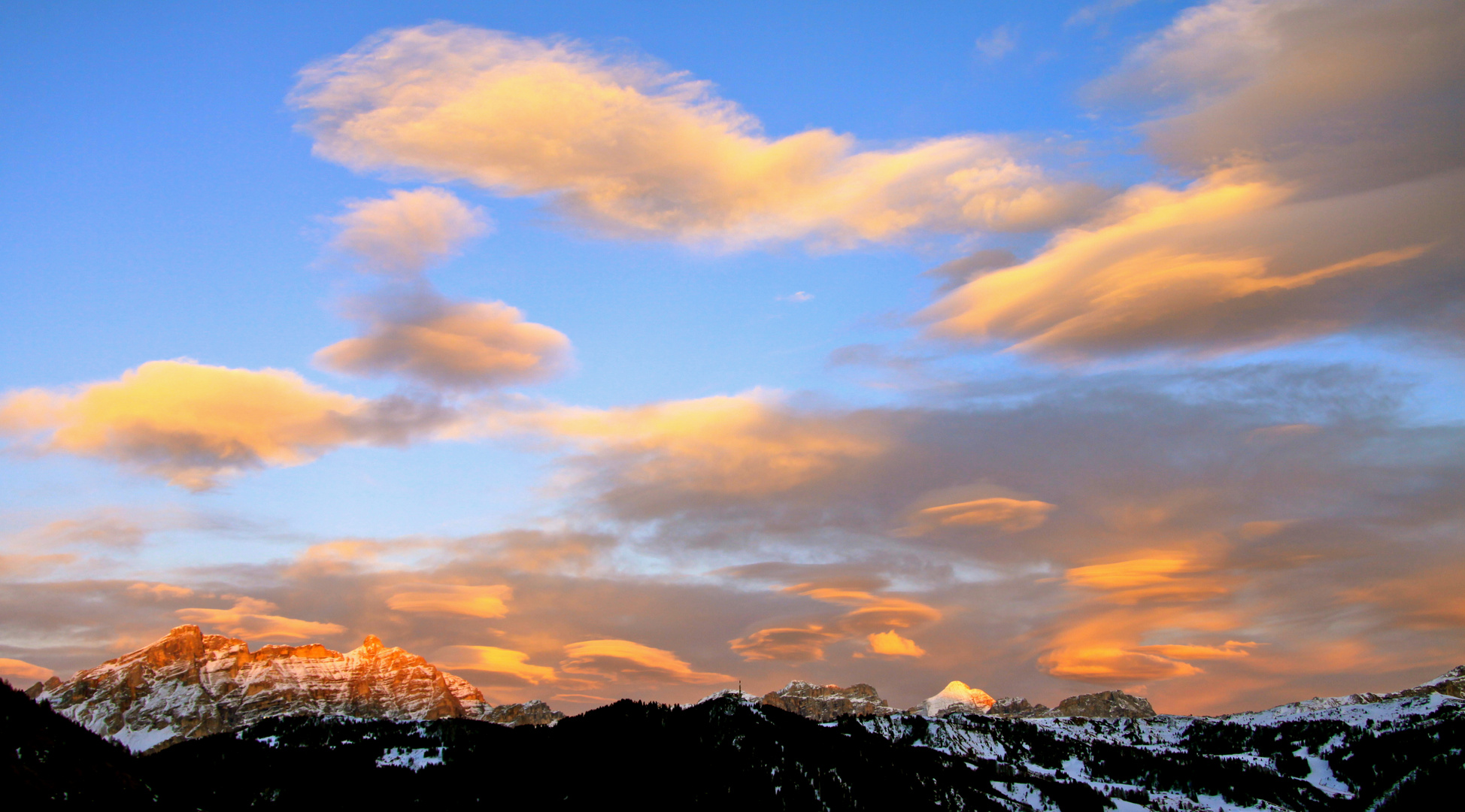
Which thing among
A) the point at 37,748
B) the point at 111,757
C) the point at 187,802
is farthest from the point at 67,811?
the point at 187,802

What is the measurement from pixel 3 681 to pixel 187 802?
91.5ft

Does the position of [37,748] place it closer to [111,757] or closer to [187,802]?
[111,757]

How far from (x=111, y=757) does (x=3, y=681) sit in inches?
550

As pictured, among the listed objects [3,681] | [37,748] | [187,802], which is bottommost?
[187,802]

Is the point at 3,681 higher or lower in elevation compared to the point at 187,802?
higher

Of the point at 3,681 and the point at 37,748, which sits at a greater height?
the point at 3,681

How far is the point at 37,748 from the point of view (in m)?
93.4

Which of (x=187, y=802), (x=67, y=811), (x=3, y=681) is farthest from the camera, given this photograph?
(x=187, y=802)

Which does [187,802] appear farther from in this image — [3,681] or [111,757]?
[3,681]

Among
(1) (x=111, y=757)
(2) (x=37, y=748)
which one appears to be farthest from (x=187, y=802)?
(2) (x=37, y=748)

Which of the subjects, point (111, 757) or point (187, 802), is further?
point (187, 802)

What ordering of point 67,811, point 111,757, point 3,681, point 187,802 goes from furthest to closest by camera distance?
point 187,802, point 111,757, point 3,681, point 67,811

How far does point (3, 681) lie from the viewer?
9825cm

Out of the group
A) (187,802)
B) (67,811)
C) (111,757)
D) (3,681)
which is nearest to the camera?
(67,811)
